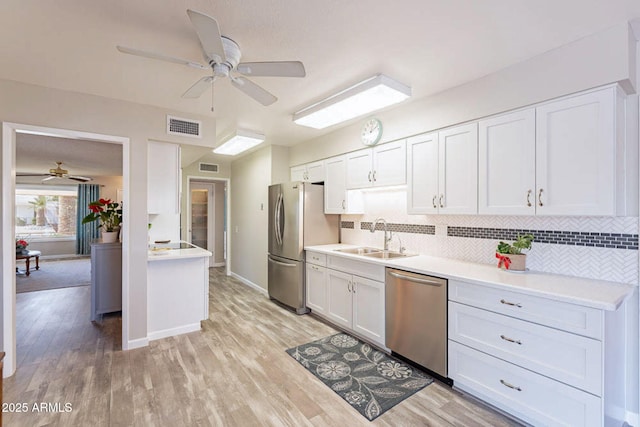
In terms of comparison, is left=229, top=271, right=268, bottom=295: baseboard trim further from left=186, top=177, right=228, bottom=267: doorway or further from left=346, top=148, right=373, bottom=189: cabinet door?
left=346, top=148, right=373, bottom=189: cabinet door

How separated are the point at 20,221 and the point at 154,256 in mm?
8672

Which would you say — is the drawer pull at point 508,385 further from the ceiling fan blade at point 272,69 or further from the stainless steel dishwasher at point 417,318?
the ceiling fan blade at point 272,69

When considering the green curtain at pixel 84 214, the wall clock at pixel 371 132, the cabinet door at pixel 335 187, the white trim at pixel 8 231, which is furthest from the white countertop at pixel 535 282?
the green curtain at pixel 84 214

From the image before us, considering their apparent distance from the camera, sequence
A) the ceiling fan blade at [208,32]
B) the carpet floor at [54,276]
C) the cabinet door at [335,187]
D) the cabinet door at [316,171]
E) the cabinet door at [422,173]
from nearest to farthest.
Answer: the ceiling fan blade at [208,32] < the cabinet door at [422,173] < the cabinet door at [335,187] < the cabinet door at [316,171] < the carpet floor at [54,276]

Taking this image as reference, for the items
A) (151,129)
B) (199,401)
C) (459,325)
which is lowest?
(199,401)

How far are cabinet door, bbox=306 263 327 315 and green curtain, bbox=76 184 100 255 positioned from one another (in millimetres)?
8241

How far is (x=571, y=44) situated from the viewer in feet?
6.39

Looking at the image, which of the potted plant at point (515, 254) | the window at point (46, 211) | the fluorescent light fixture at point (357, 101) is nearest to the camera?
the potted plant at point (515, 254)

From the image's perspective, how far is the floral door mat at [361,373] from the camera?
217cm

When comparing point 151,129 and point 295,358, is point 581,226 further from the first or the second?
point 151,129

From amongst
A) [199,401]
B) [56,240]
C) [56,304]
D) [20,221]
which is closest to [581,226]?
[199,401]

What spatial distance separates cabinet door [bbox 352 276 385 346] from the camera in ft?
9.41

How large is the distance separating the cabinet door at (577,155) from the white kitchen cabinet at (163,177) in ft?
11.6

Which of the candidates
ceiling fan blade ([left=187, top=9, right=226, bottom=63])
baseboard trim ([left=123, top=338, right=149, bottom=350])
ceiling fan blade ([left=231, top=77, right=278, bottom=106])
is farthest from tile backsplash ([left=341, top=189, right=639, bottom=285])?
baseboard trim ([left=123, top=338, right=149, bottom=350])
